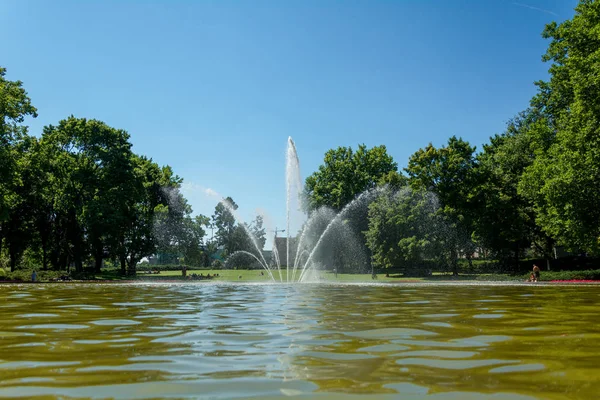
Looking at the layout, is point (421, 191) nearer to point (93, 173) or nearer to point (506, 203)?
point (506, 203)

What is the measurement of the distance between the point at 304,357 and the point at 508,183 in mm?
54037

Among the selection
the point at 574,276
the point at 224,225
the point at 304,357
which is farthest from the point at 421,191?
the point at 224,225

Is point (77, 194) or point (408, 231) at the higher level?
point (77, 194)

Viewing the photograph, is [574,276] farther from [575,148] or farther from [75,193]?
[75,193]

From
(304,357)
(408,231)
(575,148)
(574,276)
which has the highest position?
(575,148)

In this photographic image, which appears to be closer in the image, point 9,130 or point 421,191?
point 9,130

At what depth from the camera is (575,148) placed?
3494 centimetres

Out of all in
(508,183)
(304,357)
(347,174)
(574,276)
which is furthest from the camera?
(347,174)

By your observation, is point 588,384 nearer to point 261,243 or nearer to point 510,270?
point 510,270

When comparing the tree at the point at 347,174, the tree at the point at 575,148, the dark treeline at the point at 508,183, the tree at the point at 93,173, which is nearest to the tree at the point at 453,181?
the dark treeline at the point at 508,183

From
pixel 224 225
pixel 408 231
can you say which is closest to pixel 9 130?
pixel 408 231

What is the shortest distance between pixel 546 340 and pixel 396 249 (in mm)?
50486

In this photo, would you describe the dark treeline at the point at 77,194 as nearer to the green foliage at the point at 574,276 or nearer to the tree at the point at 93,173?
the tree at the point at 93,173

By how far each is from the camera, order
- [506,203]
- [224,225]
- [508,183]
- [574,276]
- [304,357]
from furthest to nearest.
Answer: [224,225], [508,183], [506,203], [574,276], [304,357]
